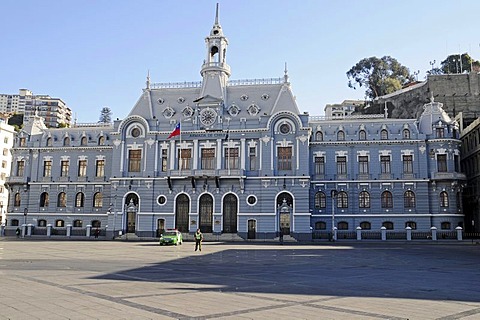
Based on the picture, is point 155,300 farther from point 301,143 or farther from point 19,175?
point 19,175

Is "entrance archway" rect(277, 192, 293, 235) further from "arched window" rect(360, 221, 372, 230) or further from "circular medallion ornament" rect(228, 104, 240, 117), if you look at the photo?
"circular medallion ornament" rect(228, 104, 240, 117)

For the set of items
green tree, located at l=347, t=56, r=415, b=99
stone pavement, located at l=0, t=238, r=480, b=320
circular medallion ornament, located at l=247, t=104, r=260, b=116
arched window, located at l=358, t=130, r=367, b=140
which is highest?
green tree, located at l=347, t=56, r=415, b=99

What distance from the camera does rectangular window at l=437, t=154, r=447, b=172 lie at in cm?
5872

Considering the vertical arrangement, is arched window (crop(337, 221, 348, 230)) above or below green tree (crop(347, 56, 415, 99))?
below

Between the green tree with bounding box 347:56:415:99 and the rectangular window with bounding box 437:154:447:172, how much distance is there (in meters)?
48.9

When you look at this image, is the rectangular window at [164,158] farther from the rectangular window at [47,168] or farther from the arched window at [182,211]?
the rectangular window at [47,168]

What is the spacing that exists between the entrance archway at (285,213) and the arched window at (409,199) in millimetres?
14646

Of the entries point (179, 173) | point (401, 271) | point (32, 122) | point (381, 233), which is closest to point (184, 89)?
point (179, 173)

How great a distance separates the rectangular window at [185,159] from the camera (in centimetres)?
6091

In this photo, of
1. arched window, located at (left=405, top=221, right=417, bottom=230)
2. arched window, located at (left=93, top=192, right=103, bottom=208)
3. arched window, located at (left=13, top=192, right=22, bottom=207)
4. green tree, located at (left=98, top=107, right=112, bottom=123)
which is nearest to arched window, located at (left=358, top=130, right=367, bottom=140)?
arched window, located at (left=405, top=221, right=417, bottom=230)

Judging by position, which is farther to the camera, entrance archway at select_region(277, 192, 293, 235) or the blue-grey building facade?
the blue-grey building facade

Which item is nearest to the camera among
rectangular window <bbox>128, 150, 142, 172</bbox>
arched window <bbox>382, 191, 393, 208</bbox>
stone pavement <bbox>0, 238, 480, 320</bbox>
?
stone pavement <bbox>0, 238, 480, 320</bbox>

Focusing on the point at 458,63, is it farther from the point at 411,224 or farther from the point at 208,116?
the point at 208,116

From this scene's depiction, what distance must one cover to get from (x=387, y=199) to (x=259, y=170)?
55.3 ft
